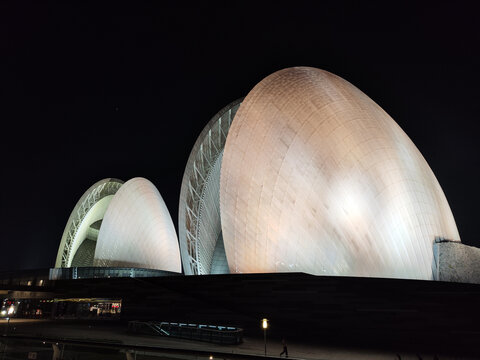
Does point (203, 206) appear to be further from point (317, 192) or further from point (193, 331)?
point (193, 331)

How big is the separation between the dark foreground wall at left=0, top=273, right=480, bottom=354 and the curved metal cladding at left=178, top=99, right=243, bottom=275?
30.2 ft

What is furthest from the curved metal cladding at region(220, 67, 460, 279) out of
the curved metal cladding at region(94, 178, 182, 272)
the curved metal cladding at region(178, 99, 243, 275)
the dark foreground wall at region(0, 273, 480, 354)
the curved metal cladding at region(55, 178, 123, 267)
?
the curved metal cladding at region(55, 178, 123, 267)

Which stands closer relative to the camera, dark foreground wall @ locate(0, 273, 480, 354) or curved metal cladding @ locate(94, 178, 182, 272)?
dark foreground wall @ locate(0, 273, 480, 354)

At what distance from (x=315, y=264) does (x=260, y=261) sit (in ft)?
8.93

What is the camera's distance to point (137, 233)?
111ft

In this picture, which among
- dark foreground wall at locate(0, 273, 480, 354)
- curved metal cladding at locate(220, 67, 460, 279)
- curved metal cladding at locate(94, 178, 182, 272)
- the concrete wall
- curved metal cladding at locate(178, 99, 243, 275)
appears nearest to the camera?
dark foreground wall at locate(0, 273, 480, 354)

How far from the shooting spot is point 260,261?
17391 millimetres

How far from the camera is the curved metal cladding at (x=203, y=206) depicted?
26.6 meters

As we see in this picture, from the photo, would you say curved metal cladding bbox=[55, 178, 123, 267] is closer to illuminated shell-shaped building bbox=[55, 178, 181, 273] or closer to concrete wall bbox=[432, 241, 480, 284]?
illuminated shell-shaped building bbox=[55, 178, 181, 273]

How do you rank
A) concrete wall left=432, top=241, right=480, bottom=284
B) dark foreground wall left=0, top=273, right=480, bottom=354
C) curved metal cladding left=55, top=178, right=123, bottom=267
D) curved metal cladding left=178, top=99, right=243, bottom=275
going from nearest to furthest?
dark foreground wall left=0, top=273, right=480, bottom=354
concrete wall left=432, top=241, right=480, bottom=284
curved metal cladding left=178, top=99, right=243, bottom=275
curved metal cladding left=55, top=178, right=123, bottom=267

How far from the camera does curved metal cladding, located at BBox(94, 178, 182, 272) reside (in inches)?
1281

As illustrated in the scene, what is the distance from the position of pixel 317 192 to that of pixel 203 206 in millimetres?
11948

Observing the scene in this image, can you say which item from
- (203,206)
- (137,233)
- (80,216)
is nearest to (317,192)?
(203,206)

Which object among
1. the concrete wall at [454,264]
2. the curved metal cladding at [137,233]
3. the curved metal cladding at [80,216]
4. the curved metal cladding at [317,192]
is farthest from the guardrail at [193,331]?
the curved metal cladding at [80,216]
